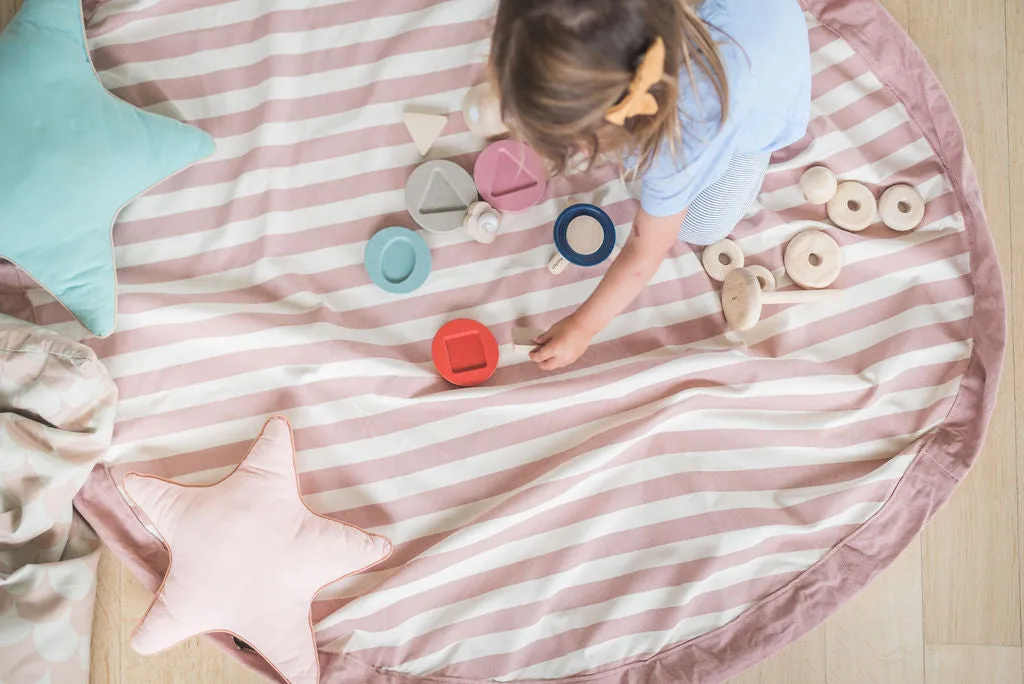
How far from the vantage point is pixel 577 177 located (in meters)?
1.05

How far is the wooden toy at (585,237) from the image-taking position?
1.02m

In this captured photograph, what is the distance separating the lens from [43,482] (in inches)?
36.4

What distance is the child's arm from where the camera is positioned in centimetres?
84

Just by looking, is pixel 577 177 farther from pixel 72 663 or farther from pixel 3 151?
pixel 72 663

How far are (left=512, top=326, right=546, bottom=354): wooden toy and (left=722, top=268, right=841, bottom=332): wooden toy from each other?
246mm

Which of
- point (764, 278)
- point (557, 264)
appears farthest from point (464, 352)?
point (764, 278)

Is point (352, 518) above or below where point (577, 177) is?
below

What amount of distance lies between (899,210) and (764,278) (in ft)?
0.67

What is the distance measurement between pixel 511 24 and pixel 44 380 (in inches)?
27.5

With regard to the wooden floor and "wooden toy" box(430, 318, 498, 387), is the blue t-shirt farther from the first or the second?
the wooden floor

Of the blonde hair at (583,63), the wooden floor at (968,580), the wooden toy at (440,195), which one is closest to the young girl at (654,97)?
the blonde hair at (583,63)

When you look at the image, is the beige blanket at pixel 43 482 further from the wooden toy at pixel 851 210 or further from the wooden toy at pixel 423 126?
the wooden toy at pixel 851 210

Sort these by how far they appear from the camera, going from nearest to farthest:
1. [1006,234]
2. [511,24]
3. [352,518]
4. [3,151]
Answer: [511,24], [3,151], [352,518], [1006,234]

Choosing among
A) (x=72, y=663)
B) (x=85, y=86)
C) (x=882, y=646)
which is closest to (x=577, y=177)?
(x=85, y=86)
